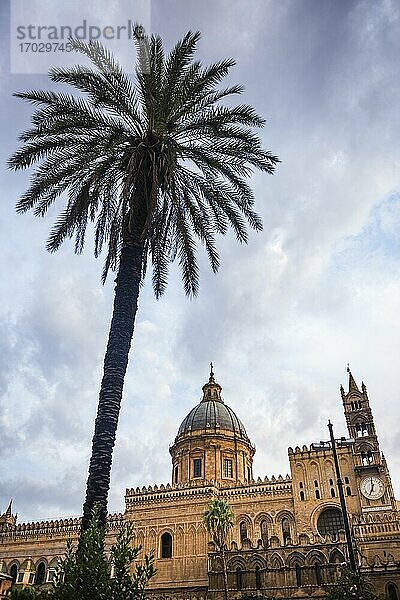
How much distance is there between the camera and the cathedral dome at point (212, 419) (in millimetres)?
49500

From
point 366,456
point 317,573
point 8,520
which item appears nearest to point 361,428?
point 366,456

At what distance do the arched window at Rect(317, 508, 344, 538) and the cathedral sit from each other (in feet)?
0.23

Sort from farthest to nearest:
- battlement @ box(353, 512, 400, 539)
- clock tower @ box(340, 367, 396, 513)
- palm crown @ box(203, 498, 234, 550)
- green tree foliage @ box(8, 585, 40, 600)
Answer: clock tower @ box(340, 367, 396, 513) → battlement @ box(353, 512, 400, 539) → palm crown @ box(203, 498, 234, 550) → green tree foliage @ box(8, 585, 40, 600)

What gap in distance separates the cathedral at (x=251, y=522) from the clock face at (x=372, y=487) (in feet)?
0.23

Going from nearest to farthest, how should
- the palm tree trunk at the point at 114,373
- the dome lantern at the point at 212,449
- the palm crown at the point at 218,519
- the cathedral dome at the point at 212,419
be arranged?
the palm tree trunk at the point at 114,373, the palm crown at the point at 218,519, the dome lantern at the point at 212,449, the cathedral dome at the point at 212,419

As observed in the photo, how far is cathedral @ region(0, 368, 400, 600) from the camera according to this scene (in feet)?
96.4

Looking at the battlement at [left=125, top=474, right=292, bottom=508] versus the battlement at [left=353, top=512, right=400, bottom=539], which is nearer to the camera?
the battlement at [left=353, top=512, right=400, bottom=539]

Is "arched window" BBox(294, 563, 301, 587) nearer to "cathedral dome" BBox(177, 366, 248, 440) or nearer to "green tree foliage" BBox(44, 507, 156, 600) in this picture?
"cathedral dome" BBox(177, 366, 248, 440)

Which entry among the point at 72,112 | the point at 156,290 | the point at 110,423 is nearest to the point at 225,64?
the point at 72,112

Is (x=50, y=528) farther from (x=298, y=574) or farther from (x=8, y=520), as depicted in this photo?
(x=298, y=574)

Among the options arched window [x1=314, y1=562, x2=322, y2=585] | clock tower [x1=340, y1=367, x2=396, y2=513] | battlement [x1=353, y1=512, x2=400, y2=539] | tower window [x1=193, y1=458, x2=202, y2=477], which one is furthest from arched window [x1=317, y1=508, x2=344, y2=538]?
tower window [x1=193, y1=458, x2=202, y2=477]

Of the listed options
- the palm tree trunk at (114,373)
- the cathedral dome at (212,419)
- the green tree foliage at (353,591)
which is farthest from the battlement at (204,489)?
the palm tree trunk at (114,373)

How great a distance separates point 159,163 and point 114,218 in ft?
8.69

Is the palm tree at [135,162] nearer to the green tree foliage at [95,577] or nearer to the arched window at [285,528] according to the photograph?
the green tree foliage at [95,577]
